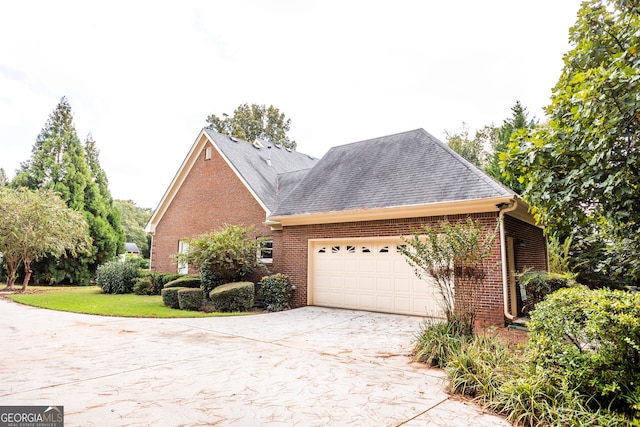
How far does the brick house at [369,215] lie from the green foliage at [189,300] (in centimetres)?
276

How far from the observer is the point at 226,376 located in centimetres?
463

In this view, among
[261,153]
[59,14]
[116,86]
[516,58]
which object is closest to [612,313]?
[516,58]

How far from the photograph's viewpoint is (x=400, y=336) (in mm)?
7250

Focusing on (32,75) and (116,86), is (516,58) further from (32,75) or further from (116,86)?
(32,75)

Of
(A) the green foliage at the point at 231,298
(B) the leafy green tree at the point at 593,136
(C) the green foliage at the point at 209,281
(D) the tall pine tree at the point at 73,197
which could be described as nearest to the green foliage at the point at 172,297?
(C) the green foliage at the point at 209,281

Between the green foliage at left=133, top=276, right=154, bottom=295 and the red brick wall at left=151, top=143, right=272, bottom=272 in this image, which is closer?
the red brick wall at left=151, top=143, right=272, bottom=272

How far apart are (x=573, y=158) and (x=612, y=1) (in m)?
2.46

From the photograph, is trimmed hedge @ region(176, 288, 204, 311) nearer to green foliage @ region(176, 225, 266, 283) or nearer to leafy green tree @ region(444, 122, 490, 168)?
green foliage @ region(176, 225, 266, 283)

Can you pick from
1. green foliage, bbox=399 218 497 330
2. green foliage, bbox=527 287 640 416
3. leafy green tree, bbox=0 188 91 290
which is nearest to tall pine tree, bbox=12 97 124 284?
leafy green tree, bbox=0 188 91 290

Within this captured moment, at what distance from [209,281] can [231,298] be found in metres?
1.48

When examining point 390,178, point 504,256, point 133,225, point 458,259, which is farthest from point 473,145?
point 133,225

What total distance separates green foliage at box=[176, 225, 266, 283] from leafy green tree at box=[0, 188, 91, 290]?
8.37m

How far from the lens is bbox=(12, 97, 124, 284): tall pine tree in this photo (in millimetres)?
19781

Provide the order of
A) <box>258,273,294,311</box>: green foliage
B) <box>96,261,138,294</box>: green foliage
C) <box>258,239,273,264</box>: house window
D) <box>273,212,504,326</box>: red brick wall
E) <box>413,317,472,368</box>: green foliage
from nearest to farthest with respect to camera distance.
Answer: <box>413,317,472,368</box>: green foliage
<box>273,212,504,326</box>: red brick wall
<box>258,273,294,311</box>: green foliage
<box>258,239,273,264</box>: house window
<box>96,261,138,294</box>: green foliage
